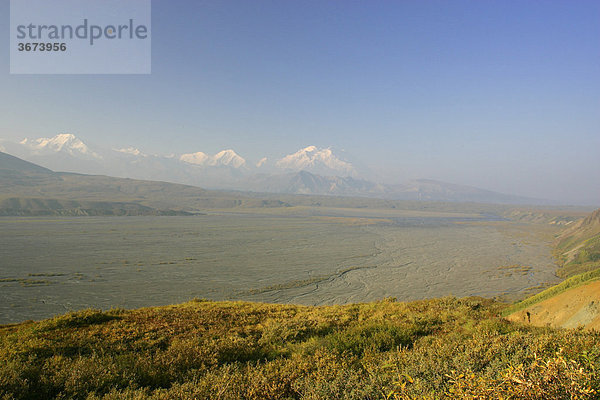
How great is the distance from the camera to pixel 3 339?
7270 millimetres

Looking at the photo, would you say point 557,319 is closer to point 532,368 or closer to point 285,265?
point 532,368

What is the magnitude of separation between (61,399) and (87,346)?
9.69 feet

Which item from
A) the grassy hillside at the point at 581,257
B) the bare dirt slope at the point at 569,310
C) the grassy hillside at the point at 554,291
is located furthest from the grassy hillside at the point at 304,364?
the grassy hillside at the point at 581,257

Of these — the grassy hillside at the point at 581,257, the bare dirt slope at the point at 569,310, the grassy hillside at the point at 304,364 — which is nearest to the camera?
the grassy hillside at the point at 304,364

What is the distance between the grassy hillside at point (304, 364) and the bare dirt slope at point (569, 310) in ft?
7.60

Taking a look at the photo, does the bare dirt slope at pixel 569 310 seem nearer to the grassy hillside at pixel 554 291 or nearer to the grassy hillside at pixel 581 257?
the grassy hillside at pixel 554 291

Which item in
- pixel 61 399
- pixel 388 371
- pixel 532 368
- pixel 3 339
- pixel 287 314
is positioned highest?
pixel 532 368

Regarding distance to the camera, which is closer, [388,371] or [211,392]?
[211,392]

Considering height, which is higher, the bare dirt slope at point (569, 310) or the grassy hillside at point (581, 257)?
the bare dirt slope at point (569, 310)

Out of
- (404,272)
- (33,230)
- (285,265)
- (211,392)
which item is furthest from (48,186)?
(211,392)

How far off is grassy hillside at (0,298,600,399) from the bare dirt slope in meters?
2.32

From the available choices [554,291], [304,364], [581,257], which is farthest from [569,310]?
[581,257]

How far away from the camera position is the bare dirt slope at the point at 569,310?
7.66m

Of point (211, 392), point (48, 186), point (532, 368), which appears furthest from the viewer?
point (48, 186)
